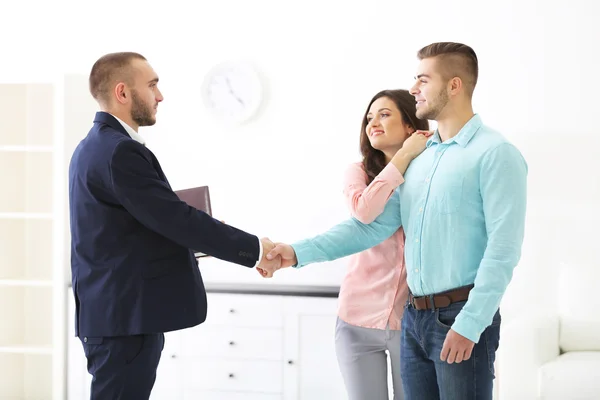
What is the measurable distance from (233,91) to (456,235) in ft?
7.78

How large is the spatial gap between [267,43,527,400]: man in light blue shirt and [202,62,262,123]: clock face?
199 centimetres

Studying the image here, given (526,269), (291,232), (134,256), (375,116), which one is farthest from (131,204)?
(526,269)

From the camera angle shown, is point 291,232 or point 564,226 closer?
point 564,226

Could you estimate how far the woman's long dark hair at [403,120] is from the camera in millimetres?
2381

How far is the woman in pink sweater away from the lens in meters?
2.24

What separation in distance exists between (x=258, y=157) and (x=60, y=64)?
1.33 meters

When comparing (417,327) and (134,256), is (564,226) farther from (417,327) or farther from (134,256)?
(134,256)

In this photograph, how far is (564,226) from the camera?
360cm

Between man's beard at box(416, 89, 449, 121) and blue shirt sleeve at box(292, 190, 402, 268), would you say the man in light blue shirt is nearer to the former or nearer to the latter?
man's beard at box(416, 89, 449, 121)

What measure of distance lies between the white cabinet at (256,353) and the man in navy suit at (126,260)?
50.3 inches

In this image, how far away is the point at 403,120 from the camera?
7.80ft

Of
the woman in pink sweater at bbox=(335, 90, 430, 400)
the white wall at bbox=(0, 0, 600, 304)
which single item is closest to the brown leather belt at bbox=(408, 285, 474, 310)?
the woman in pink sweater at bbox=(335, 90, 430, 400)

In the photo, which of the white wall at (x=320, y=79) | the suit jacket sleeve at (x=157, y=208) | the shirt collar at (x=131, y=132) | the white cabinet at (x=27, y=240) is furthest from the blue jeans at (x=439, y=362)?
the white cabinet at (x=27, y=240)

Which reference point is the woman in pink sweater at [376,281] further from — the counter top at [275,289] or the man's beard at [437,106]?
the counter top at [275,289]
